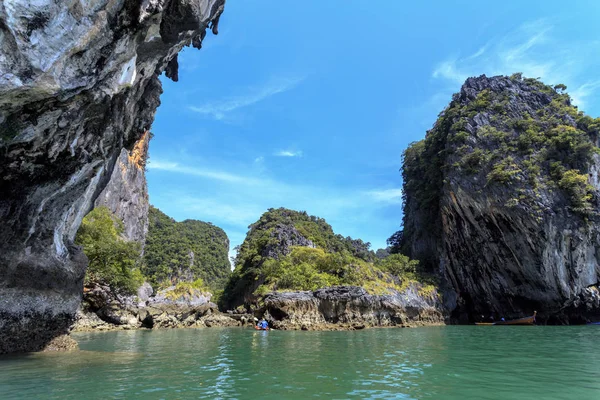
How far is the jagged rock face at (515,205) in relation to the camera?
121 ft

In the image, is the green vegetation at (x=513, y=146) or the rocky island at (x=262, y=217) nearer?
the rocky island at (x=262, y=217)

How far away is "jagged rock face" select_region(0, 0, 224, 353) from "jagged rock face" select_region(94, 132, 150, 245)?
32729mm

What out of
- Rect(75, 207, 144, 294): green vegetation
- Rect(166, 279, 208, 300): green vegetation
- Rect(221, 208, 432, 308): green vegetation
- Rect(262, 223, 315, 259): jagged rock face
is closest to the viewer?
Rect(75, 207, 144, 294): green vegetation

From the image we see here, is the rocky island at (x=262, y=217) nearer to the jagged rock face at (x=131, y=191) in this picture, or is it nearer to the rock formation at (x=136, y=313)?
the rock formation at (x=136, y=313)

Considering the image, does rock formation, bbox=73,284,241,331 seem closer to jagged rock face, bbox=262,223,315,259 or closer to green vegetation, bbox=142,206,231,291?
jagged rock face, bbox=262,223,315,259

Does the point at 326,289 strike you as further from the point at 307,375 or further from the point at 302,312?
the point at 307,375

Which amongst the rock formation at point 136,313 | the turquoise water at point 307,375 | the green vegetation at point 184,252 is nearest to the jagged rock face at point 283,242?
the rock formation at point 136,313

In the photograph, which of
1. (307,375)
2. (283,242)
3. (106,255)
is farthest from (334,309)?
(307,375)

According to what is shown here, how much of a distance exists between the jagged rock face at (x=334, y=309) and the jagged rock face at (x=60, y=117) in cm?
2177

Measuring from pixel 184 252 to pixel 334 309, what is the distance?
1969 inches

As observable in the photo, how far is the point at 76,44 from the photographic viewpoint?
7598mm

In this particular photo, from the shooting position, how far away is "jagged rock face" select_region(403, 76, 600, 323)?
121 ft

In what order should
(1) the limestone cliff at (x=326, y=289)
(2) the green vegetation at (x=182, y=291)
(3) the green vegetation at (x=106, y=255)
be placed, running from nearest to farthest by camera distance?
1. (3) the green vegetation at (x=106, y=255)
2. (1) the limestone cliff at (x=326, y=289)
3. (2) the green vegetation at (x=182, y=291)

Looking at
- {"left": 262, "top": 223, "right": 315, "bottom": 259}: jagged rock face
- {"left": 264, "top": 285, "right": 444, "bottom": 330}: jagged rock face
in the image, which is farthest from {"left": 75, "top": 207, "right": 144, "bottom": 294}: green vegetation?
{"left": 262, "top": 223, "right": 315, "bottom": 259}: jagged rock face
